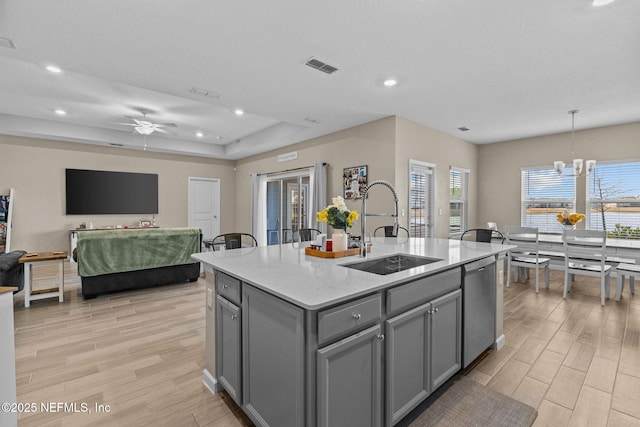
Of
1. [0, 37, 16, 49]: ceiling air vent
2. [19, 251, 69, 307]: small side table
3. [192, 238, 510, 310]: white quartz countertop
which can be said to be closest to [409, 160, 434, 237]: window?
[192, 238, 510, 310]: white quartz countertop

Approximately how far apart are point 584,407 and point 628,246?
3.25 m

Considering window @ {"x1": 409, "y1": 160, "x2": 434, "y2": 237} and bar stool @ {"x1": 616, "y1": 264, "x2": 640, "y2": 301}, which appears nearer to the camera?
bar stool @ {"x1": 616, "y1": 264, "x2": 640, "y2": 301}

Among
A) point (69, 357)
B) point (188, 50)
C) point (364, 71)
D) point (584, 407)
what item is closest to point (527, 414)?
point (584, 407)

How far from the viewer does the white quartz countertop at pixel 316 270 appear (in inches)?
52.1

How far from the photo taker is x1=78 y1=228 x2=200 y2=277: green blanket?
3881 millimetres

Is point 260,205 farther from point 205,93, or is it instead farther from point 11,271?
point 11,271

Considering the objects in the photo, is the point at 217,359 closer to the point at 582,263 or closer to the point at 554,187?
the point at 582,263

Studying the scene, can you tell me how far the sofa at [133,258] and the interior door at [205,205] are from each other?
378 cm

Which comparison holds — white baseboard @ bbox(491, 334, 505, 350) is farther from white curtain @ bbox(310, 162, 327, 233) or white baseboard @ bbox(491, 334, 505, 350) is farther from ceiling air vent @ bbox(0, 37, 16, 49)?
ceiling air vent @ bbox(0, 37, 16, 49)

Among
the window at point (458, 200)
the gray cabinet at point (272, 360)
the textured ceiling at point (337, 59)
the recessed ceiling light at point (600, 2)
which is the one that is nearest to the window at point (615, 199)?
the textured ceiling at point (337, 59)

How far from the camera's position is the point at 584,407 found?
1892 mm

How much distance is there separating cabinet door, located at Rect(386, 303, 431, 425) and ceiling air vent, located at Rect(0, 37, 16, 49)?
3.82m

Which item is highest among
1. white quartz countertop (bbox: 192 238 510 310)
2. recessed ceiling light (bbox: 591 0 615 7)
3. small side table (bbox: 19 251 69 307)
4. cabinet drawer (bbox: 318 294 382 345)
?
recessed ceiling light (bbox: 591 0 615 7)

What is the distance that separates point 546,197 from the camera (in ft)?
19.9
